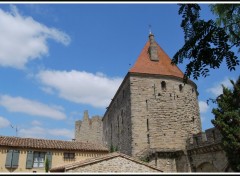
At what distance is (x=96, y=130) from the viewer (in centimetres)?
4459

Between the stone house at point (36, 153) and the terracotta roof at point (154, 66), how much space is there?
27.8 ft

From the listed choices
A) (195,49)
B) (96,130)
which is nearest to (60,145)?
(195,49)

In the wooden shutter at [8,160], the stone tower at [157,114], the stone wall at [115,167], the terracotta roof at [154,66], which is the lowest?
the stone wall at [115,167]

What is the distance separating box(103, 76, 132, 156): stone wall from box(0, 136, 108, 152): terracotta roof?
11.2 ft

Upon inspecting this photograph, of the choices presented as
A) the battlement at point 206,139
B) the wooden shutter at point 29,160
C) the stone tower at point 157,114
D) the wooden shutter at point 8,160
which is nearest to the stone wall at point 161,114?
the stone tower at point 157,114

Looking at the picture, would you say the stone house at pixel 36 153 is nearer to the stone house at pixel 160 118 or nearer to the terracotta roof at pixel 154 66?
the stone house at pixel 160 118

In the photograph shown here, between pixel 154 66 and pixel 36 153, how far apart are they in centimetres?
1347

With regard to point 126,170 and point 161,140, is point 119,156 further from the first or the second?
point 161,140

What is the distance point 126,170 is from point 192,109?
1350 cm

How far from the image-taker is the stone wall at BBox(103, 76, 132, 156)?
24875mm

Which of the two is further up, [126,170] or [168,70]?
[168,70]

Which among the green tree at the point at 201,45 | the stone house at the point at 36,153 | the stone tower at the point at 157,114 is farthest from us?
the stone tower at the point at 157,114

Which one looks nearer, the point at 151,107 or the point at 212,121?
the point at 212,121

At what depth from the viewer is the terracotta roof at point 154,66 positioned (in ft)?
85.0
